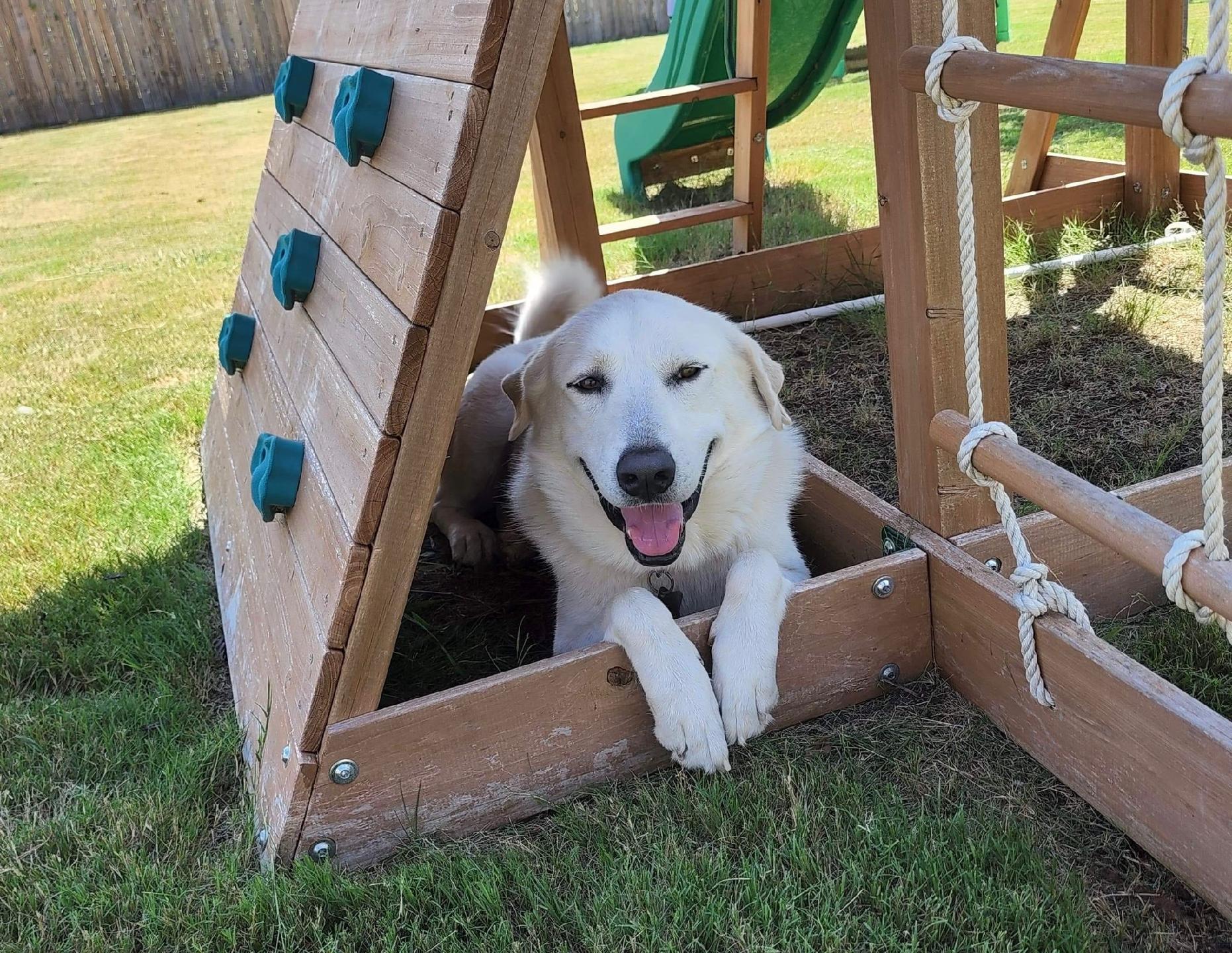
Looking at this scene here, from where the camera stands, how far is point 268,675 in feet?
7.36

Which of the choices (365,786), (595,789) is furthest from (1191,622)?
(365,786)

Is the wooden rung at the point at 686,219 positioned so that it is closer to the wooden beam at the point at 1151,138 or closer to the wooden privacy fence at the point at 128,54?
the wooden beam at the point at 1151,138

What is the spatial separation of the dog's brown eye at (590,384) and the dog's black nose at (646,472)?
0.27m

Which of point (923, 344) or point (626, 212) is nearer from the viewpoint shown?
point (923, 344)

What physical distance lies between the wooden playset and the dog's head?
322 millimetres

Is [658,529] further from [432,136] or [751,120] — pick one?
[751,120]

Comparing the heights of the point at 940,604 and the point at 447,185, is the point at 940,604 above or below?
below

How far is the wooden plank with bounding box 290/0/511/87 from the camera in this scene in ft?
5.27

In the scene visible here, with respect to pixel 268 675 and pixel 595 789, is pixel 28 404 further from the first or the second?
pixel 595 789

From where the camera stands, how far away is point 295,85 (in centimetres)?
304

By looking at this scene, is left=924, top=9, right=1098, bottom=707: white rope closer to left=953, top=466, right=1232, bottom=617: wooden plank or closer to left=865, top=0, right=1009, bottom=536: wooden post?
left=865, top=0, right=1009, bottom=536: wooden post

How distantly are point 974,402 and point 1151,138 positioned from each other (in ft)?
11.1

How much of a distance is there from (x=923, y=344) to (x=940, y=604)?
1.81 feet

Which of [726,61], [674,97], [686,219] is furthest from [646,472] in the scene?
[726,61]
